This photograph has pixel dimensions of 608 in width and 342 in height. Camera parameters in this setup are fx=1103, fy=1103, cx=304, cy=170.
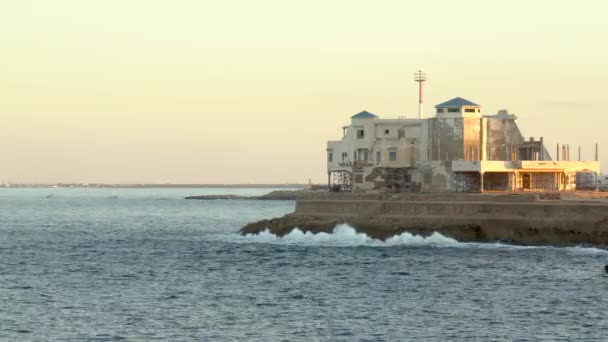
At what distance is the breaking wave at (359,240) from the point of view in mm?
71625

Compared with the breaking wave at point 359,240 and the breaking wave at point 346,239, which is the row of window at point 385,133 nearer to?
the breaking wave at point 346,239

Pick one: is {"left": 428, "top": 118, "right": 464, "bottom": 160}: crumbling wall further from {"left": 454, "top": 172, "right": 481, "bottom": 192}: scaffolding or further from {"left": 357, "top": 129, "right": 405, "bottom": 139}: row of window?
{"left": 357, "top": 129, "right": 405, "bottom": 139}: row of window

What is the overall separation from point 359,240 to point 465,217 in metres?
7.66

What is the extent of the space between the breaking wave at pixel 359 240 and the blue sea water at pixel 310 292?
0.10 meters

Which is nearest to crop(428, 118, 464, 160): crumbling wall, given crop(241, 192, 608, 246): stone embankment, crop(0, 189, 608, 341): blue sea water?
crop(241, 192, 608, 246): stone embankment

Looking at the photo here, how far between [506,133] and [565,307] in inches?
2465

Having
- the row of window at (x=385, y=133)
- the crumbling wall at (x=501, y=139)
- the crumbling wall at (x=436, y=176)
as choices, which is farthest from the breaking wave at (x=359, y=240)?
the crumbling wall at (x=501, y=139)

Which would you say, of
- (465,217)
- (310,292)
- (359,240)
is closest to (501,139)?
(465,217)

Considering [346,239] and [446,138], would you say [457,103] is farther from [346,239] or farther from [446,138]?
[346,239]

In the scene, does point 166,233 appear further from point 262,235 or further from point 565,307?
point 565,307

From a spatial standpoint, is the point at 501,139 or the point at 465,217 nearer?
the point at 465,217

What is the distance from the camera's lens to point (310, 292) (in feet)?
164

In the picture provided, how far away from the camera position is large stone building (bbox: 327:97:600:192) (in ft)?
323

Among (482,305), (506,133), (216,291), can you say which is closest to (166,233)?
(506,133)
